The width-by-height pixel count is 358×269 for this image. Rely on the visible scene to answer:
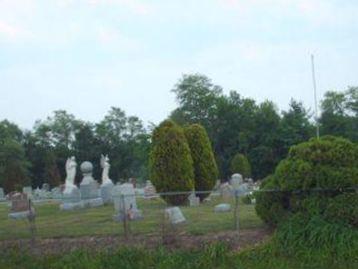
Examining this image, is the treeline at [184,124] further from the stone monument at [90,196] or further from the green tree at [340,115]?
the stone monument at [90,196]

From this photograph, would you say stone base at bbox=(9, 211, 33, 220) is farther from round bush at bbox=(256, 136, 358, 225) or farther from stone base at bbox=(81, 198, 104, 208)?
round bush at bbox=(256, 136, 358, 225)

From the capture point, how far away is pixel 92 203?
2330cm

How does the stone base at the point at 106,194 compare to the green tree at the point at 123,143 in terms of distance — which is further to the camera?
the green tree at the point at 123,143

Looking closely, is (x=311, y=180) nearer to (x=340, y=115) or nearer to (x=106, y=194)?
(x=106, y=194)

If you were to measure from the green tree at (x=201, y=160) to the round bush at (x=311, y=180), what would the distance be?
10.6 metres

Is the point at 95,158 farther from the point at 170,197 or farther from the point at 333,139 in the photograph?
the point at 333,139

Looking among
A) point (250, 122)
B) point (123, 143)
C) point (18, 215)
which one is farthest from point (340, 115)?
point (18, 215)

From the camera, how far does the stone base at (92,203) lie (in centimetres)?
2305

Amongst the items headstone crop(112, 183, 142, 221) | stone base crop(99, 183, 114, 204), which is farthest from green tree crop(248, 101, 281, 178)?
headstone crop(112, 183, 142, 221)

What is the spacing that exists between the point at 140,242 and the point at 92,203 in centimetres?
1211

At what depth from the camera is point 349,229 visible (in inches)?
404

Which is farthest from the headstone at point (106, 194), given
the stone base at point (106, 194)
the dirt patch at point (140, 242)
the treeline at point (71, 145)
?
the treeline at point (71, 145)

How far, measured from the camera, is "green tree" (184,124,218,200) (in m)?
22.3

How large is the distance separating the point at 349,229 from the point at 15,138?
283 ft
